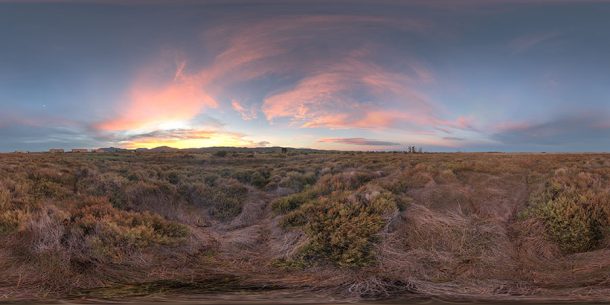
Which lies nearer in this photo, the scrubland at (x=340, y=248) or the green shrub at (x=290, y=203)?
the scrubland at (x=340, y=248)

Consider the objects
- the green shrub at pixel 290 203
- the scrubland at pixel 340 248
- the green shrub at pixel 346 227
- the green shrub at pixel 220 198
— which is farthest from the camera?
the green shrub at pixel 220 198

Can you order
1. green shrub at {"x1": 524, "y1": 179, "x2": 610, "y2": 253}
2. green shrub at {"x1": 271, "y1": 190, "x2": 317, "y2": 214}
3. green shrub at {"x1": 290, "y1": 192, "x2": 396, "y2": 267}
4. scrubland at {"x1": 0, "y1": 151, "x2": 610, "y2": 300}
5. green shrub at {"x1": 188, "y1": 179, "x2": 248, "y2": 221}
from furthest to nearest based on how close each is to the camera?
1. green shrub at {"x1": 188, "y1": 179, "x2": 248, "y2": 221}
2. green shrub at {"x1": 271, "y1": 190, "x2": 317, "y2": 214}
3. green shrub at {"x1": 524, "y1": 179, "x2": 610, "y2": 253}
4. green shrub at {"x1": 290, "y1": 192, "x2": 396, "y2": 267}
5. scrubland at {"x1": 0, "y1": 151, "x2": 610, "y2": 300}

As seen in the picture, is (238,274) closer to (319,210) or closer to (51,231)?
(319,210)

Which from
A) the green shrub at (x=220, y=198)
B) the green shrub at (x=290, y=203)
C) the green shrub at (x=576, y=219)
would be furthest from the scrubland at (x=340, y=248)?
the green shrub at (x=220, y=198)

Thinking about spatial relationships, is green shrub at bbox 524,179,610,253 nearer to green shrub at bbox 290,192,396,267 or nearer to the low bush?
green shrub at bbox 290,192,396,267

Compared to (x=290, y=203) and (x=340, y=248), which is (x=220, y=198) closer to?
(x=290, y=203)

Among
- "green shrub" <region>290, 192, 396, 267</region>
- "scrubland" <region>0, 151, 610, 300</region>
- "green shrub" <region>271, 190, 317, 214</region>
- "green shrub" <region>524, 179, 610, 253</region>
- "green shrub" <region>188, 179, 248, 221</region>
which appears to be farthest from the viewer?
"green shrub" <region>188, 179, 248, 221</region>

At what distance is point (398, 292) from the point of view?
6.36 meters

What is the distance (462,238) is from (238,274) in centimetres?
501

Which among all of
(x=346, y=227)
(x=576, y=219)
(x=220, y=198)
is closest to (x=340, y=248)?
(x=346, y=227)

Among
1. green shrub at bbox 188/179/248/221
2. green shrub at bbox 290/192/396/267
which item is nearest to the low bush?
green shrub at bbox 188/179/248/221

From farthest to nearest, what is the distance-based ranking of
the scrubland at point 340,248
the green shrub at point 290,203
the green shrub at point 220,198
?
1. the green shrub at point 220,198
2. the green shrub at point 290,203
3. the scrubland at point 340,248

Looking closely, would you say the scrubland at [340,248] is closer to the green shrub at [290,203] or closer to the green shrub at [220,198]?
the green shrub at [290,203]

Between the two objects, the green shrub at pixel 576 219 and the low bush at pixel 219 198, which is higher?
the green shrub at pixel 576 219
